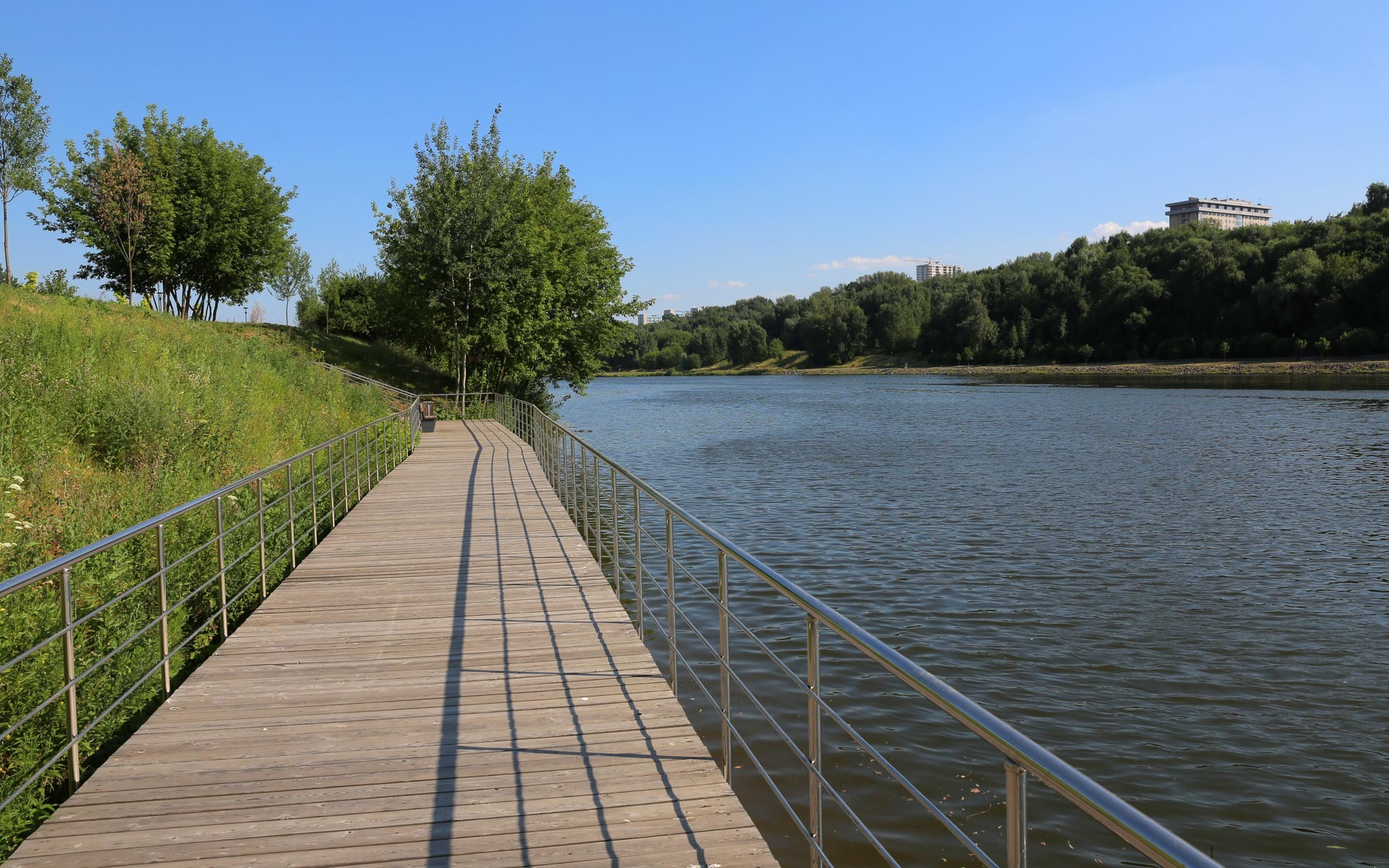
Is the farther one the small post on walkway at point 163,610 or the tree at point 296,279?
the tree at point 296,279

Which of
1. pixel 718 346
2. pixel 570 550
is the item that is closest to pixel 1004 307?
pixel 718 346

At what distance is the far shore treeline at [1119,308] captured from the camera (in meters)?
72.4

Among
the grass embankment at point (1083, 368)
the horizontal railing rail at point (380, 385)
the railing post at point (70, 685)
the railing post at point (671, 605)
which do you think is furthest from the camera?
the grass embankment at point (1083, 368)

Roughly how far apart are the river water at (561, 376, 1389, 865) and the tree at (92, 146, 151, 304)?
23.6 metres

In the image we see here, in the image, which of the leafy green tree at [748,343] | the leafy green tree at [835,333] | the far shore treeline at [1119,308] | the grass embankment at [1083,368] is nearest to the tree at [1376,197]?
the far shore treeline at [1119,308]

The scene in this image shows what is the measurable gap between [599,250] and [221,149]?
59.8 ft

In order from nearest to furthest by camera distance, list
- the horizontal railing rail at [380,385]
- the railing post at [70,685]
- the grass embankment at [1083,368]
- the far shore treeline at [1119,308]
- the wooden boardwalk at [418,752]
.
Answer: the wooden boardwalk at [418,752] < the railing post at [70,685] < the horizontal railing rail at [380,385] < the grass embankment at [1083,368] < the far shore treeline at [1119,308]

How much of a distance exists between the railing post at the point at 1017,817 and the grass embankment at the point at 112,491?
359 centimetres

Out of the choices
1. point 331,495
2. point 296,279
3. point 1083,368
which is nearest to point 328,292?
Answer: point 296,279

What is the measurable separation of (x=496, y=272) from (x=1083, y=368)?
7603cm

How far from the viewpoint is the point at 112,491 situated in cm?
784

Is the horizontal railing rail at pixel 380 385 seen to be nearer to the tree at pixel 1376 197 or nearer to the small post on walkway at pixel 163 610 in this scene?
the small post on walkway at pixel 163 610

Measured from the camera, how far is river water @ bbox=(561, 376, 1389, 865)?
6012 mm

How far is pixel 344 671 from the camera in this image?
5238mm
